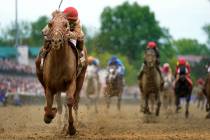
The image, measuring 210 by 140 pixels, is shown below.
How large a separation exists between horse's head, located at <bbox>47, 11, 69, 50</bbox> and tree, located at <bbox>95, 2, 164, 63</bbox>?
362 feet

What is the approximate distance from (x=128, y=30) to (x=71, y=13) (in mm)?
112685

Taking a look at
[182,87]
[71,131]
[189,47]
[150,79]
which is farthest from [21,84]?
[189,47]

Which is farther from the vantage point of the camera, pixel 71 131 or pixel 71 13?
pixel 71 13

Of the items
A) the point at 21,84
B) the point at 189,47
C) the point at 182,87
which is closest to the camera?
the point at 182,87

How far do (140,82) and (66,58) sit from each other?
1153 cm

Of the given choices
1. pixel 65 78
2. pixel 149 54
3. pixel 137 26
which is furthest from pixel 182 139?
pixel 137 26

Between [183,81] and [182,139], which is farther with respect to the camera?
[183,81]

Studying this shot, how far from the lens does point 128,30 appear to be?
129 meters

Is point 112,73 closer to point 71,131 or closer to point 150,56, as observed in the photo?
point 150,56

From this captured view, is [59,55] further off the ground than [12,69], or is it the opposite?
[12,69]

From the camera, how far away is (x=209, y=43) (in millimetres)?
193750

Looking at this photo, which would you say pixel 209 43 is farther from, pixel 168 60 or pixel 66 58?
pixel 66 58

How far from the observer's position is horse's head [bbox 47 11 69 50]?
13820 millimetres

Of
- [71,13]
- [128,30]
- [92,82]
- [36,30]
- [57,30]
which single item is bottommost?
[92,82]
